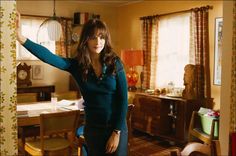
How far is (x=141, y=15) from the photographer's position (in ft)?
19.7

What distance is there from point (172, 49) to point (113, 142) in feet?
12.1

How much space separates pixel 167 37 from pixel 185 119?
5.25ft

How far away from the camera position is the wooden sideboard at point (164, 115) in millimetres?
4457

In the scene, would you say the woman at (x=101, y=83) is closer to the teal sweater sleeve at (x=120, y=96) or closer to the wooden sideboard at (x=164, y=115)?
the teal sweater sleeve at (x=120, y=96)

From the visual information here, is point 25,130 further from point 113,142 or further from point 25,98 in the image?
point 113,142

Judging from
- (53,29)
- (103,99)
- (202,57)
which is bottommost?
(103,99)

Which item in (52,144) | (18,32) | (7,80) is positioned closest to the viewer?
(7,80)

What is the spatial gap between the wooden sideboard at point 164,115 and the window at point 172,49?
1.91 feet

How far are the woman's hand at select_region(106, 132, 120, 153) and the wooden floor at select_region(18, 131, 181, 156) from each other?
2.40 m

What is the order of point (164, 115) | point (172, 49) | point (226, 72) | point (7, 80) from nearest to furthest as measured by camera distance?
point (7, 80), point (226, 72), point (164, 115), point (172, 49)

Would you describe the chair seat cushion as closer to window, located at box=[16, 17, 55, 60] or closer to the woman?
the woman

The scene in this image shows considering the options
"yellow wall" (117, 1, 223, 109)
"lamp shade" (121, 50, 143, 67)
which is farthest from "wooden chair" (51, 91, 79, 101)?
"yellow wall" (117, 1, 223, 109)

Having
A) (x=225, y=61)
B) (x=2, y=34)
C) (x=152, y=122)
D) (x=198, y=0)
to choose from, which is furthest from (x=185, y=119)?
(x=2, y=34)

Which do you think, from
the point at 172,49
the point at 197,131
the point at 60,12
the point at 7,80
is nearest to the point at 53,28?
the point at 60,12
